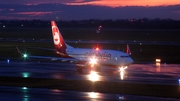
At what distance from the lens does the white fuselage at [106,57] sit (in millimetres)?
50188

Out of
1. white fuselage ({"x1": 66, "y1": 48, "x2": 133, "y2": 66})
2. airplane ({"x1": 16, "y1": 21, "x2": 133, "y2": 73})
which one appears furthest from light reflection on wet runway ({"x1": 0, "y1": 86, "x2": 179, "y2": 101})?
white fuselage ({"x1": 66, "y1": 48, "x2": 133, "y2": 66})

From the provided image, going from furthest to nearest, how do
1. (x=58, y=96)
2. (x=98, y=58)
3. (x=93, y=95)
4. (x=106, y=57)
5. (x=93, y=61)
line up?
(x=98, y=58) < (x=106, y=57) < (x=93, y=61) < (x=93, y=95) < (x=58, y=96)

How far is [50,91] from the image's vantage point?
3169cm

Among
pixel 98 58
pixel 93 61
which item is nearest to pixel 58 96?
pixel 93 61

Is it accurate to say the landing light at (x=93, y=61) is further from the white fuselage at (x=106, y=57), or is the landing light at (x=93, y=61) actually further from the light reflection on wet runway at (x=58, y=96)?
the light reflection on wet runway at (x=58, y=96)

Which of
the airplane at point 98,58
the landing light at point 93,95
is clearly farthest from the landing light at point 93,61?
the landing light at point 93,95

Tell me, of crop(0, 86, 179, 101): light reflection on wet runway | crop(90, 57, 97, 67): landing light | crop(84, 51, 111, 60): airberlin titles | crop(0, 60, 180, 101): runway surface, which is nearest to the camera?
crop(0, 86, 179, 101): light reflection on wet runway

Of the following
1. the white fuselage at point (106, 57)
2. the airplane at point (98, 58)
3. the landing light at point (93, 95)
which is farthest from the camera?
the white fuselage at point (106, 57)

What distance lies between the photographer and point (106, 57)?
50.4 m

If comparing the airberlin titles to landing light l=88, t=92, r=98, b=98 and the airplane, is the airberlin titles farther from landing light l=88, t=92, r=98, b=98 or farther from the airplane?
landing light l=88, t=92, r=98, b=98

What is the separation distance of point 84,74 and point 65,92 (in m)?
14.8

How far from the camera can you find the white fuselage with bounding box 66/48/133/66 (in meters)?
50.2

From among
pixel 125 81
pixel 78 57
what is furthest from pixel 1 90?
pixel 78 57

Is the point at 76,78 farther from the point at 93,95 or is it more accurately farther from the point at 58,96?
the point at 58,96
